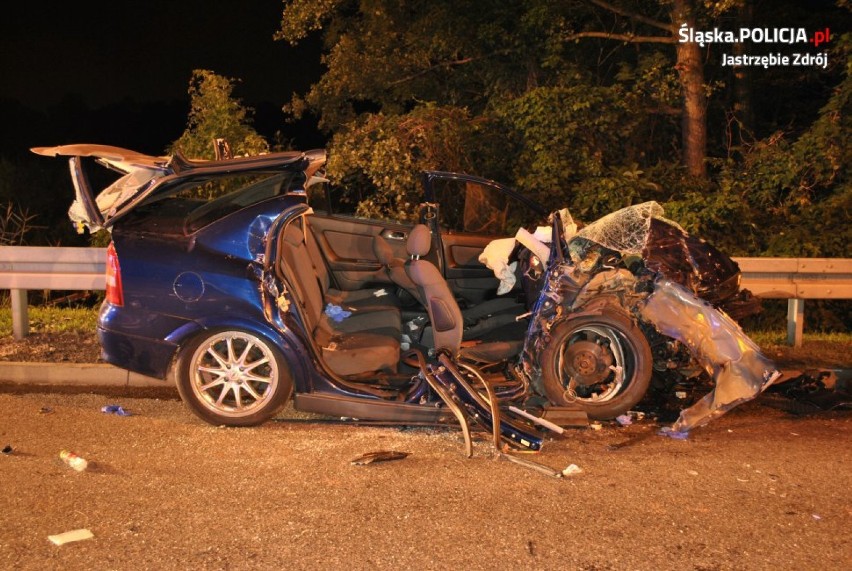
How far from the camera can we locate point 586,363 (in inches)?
241

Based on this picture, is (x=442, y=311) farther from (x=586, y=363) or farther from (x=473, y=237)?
(x=473, y=237)

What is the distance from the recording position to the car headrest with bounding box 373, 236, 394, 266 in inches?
285


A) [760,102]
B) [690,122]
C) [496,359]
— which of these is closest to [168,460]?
[496,359]

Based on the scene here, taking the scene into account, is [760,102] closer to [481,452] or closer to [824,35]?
[824,35]

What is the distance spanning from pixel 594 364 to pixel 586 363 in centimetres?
6

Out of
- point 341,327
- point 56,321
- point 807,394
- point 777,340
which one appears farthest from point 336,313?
point 777,340

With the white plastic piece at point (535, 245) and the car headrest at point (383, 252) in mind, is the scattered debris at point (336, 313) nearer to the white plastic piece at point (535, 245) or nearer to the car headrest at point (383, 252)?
the car headrest at point (383, 252)

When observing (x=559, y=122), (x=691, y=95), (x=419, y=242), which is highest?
(x=691, y=95)

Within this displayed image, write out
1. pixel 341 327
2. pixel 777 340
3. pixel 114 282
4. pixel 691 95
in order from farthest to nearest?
1. pixel 691 95
2. pixel 777 340
3. pixel 341 327
4. pixel 114 282

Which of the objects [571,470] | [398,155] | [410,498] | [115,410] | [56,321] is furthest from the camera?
[398,155]

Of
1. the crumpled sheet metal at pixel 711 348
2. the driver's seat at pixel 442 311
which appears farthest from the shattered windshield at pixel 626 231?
the driver's seat at pixel 442 311

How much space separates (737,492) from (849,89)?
9567mm

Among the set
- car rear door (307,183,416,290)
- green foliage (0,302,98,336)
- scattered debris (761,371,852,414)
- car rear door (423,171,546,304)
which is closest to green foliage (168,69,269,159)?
green foliage (0,302,98,336)

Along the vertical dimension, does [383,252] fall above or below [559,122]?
below
